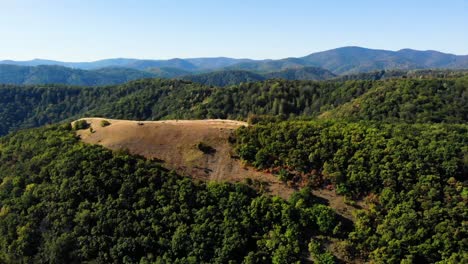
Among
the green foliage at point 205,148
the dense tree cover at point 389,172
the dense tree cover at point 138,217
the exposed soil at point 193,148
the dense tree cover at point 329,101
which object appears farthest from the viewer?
the dense tree cover at point 329,101

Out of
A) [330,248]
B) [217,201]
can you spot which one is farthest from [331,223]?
[217,201]

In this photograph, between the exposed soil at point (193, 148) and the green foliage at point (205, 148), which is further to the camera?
the green foliage at point (205, 148)

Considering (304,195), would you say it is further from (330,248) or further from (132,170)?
(132,170)

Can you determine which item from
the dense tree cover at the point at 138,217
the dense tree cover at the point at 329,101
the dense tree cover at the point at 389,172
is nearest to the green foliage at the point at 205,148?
the dense tree cover at the point at 389,172

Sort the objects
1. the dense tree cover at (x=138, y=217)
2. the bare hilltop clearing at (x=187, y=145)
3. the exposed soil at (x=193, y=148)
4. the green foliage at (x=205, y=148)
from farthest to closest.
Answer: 1. the green foliage at (x=205, y=148)
2. the bare hilltop clearing at (x=187, y=145)
3. the exposed soil at (x=193, y=148)
4. the dense tree cover at (x=138, y=217)

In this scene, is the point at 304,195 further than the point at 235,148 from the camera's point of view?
No

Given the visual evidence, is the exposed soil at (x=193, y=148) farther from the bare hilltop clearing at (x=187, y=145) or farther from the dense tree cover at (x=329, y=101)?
the dense tree cover at (x=329, y=101)
